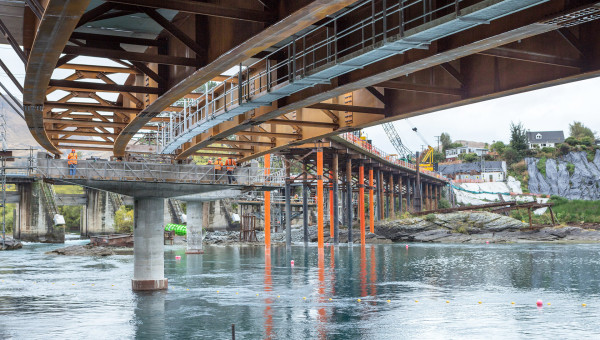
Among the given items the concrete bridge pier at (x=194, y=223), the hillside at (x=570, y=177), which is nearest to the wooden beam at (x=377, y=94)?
the concrete bridge pier at (x=194, y=223)

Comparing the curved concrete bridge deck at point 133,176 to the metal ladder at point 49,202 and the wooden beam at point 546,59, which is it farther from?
the metal ladder at point 49,202

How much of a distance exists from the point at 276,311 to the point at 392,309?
4.89m

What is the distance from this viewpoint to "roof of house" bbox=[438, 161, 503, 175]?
518ft

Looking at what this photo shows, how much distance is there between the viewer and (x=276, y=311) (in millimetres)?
26672

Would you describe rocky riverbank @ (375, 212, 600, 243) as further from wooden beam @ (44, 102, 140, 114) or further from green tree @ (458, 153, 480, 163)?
green tree @ (458, 153, 480, 163)

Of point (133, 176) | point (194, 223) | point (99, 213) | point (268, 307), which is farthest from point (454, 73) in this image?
Result: point (99, 213)

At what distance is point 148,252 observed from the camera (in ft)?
112

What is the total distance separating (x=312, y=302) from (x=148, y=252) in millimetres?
10058

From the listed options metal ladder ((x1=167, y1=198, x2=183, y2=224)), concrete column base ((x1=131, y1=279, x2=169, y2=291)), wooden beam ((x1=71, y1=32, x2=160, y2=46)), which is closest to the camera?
wooden beam ((x1=71, y1=32, x2=160, y2=46))

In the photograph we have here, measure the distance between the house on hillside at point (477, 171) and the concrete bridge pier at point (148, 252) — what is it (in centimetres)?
12666

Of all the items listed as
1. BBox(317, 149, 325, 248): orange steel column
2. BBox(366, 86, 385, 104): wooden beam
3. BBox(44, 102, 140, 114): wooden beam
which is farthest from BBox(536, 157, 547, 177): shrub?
BBox(44, 102, 140, 114): wooden beam

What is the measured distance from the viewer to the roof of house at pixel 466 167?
157875mm

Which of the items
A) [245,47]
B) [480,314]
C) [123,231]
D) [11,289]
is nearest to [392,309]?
[480,314]

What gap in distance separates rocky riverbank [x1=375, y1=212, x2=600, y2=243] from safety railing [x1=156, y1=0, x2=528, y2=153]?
240ft
